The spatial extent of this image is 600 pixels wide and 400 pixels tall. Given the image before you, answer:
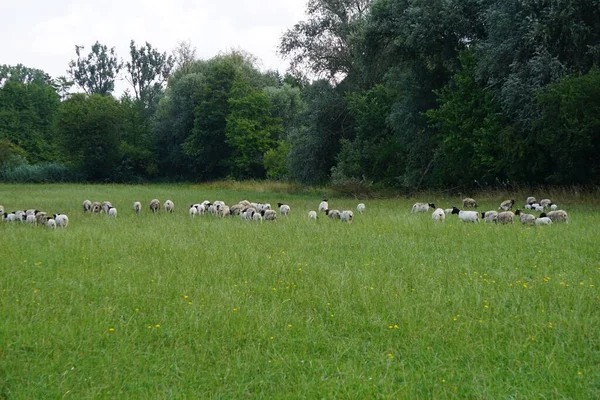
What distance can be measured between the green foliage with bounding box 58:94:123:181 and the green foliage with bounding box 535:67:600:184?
5401 cm

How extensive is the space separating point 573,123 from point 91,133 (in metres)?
57.1

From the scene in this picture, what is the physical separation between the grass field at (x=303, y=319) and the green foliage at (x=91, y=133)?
187 feet

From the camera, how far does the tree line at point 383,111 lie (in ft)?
80.6

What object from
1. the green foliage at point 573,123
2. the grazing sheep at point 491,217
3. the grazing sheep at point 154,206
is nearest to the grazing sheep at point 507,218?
the grazing sheep at point 491,217

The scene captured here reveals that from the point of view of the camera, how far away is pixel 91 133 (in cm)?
6700

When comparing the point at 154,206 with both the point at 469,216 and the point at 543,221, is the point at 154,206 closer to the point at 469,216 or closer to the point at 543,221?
the point at 469,216

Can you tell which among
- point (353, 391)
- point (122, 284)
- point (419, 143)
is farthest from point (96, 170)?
point (353, 391)

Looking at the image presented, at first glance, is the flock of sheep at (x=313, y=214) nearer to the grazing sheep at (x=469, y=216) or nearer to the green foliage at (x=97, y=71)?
the grazing sheep at (x=469, y=216)

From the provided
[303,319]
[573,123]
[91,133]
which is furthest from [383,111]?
[91,133]

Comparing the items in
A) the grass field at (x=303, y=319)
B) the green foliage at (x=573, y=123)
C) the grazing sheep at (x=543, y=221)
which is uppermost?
the green foliage at (x=573, y=123)

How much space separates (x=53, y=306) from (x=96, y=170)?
6488cm

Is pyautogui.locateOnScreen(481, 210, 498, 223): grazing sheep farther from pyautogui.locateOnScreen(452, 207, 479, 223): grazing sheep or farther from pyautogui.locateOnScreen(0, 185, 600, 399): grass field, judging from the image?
pyautogui.locateOnScreen(0, 185, 600, 399): grass field

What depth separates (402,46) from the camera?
32562 mm

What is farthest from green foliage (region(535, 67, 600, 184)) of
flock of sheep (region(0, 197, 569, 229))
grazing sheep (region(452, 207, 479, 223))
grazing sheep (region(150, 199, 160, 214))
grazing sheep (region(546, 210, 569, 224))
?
grazing sheep (region(150, 199, 160, 214))
